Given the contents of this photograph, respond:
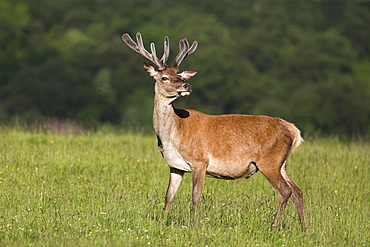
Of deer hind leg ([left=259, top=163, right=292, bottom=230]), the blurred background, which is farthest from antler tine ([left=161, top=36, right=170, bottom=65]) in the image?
the blurred background

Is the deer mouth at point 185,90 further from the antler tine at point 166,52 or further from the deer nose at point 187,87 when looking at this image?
the antler tine at point 166,52

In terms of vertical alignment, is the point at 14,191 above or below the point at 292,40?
below

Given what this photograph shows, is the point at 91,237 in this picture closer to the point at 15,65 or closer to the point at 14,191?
the point at 14,191

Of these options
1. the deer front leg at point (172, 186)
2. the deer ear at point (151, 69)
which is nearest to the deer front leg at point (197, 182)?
the deer front leg at point (172, 186)

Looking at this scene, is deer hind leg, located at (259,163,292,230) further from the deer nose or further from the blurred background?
the blurred background

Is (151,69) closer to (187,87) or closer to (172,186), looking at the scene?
(187,87)

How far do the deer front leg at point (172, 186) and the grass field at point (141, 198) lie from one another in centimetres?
19

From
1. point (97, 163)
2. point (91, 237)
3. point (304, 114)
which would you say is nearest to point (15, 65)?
point (304, 114)

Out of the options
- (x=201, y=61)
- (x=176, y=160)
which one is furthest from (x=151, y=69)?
(x=201, y=61)

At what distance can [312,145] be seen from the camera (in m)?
13.9

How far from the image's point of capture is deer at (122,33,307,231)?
776 centimetres

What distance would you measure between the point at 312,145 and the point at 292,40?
58080 mm

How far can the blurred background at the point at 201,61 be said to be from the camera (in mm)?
56062

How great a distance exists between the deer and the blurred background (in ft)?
130
